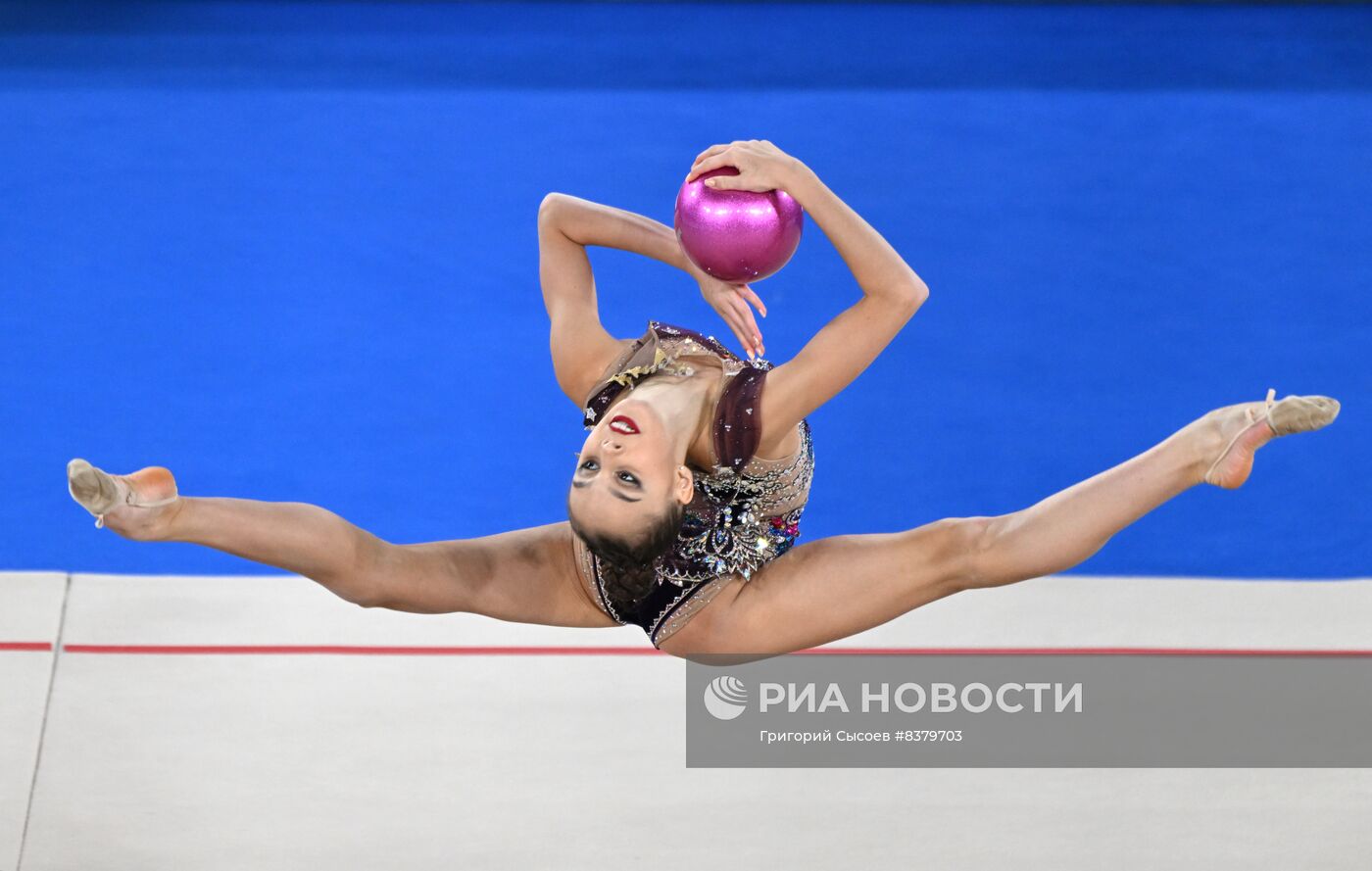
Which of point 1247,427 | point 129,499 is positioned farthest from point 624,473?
point 1247,427

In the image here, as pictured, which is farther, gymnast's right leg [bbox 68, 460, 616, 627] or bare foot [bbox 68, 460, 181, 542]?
gymnast's right leg [bbox 68, 460, 616, 627]

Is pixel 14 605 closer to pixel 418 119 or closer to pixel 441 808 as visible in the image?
pixel 441 808

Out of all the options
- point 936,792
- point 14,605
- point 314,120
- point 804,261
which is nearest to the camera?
point 936,792

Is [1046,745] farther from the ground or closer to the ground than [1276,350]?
closer to the ground

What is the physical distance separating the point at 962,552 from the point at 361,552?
3.88ft

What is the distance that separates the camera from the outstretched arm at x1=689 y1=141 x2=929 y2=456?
2.91 meters

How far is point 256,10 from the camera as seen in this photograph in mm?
6957

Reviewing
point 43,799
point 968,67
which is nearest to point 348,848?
point 43,799

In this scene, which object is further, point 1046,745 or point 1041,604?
point 1041,604

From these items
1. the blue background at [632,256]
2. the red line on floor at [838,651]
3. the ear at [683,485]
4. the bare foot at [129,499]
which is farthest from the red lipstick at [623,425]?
the blue background at [632,256]

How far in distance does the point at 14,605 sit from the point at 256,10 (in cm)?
351

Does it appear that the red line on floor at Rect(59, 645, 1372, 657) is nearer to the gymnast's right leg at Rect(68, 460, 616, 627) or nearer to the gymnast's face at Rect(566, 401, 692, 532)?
the gymnast's right leg at Rect(68, 460, 616, 627)

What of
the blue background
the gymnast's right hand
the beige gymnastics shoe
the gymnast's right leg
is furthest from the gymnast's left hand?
the blue background

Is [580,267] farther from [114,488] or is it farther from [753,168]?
[114,488]
